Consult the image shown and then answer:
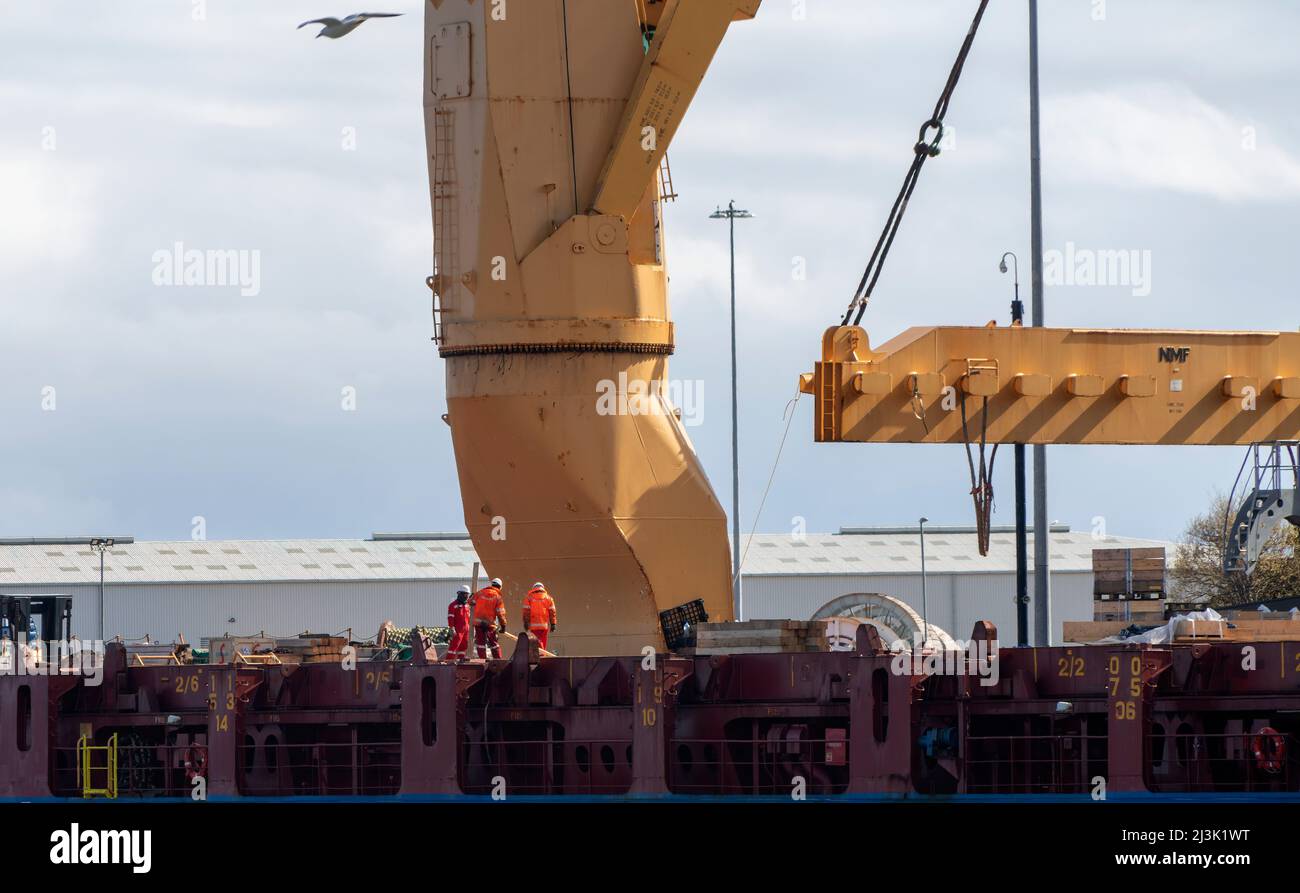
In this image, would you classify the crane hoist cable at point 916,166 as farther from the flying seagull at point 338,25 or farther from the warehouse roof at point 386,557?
the warehouse roof at point 386,557

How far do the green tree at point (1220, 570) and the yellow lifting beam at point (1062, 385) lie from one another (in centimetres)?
2020

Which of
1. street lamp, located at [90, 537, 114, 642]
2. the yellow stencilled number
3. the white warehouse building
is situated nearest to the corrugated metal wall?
the white warehouse building

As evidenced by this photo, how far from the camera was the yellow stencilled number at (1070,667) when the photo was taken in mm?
24375

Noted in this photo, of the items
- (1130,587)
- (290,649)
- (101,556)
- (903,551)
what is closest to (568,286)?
(290,649)

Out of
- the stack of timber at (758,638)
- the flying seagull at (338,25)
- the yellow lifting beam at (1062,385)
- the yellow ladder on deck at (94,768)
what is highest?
the flying seagull at (338,25)

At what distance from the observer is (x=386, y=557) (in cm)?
9275

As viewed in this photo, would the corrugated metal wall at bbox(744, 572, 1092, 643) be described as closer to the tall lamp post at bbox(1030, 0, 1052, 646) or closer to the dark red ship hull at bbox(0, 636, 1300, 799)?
the tall lamp post at bbox(1030, 0, 1052, 646)

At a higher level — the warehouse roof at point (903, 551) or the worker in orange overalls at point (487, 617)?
the warehouse roof at point (903, 551)

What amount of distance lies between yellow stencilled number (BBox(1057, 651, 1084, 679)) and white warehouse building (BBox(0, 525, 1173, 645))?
62.0 meters

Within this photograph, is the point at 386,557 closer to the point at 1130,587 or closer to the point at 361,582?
the point at 361,582

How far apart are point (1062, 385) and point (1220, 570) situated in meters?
37.3

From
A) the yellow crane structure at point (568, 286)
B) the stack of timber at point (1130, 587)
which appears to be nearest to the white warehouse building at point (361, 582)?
the stack of timber at point (1130, 587)
